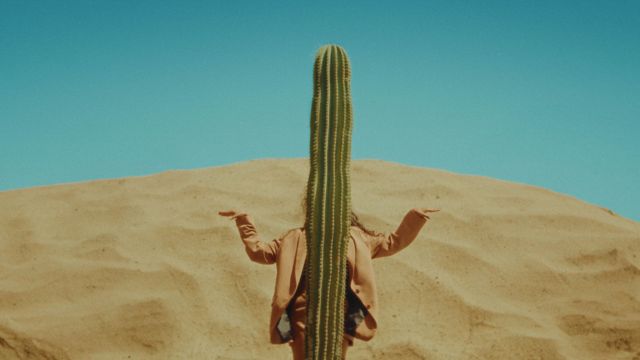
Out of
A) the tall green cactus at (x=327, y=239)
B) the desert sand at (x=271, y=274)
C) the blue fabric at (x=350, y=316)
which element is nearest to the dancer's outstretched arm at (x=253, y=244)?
the blue fabric at (x=350, y=316)

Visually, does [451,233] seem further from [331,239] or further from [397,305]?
[331,239]

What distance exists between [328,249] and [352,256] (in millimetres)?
343

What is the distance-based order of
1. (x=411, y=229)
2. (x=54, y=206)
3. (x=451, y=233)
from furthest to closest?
(x=54, y=206) → (x=451, y=233) → (x=411, y=229)

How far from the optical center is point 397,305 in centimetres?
673

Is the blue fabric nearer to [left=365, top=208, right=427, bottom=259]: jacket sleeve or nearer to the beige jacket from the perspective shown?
the beige jacket

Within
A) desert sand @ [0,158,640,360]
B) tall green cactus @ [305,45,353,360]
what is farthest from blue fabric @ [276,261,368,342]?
desert sand @ [0,158,640,360]

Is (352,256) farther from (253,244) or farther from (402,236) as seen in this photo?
(253,244)

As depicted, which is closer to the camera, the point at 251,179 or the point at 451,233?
the point at 451,233

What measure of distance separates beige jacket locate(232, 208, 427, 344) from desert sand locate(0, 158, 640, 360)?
207 centimetres

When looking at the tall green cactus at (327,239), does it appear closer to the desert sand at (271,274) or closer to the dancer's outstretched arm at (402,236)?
the dancer's outstretched arm at (402,236)

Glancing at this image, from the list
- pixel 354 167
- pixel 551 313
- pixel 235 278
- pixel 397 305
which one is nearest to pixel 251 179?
pixel 354 167

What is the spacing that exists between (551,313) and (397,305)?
4.81 ft

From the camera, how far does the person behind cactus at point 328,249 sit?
12.7 feet

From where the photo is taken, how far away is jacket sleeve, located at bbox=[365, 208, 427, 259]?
4.19m
